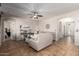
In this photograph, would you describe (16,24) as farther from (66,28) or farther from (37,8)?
(66,28)

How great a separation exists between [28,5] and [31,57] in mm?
1152

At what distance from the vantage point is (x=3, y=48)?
2.60 metres

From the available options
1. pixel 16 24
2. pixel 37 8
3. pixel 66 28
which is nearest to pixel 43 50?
pixel 66 28

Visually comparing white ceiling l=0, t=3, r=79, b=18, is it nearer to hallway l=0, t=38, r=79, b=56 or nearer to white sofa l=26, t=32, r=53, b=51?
white sofa l=26, t=32, r=53, b=51

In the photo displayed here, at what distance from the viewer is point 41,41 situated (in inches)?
103

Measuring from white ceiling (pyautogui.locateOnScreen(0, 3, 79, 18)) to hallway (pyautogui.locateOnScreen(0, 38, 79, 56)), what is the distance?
2.00 feet

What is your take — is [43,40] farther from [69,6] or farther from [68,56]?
[69,6]

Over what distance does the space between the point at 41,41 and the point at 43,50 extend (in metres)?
0.20

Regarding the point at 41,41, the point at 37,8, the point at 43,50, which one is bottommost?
the point at 43,50

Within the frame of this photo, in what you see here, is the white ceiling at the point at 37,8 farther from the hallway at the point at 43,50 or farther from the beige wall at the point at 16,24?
the hallway at the point at 43,50

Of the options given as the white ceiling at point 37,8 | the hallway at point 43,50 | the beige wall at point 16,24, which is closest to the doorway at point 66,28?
the hallway at point 43,50

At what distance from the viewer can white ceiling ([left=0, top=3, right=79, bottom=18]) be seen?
100.0 inches

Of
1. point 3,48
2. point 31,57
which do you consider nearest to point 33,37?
point 31,57

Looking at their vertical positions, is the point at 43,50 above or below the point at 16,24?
below
